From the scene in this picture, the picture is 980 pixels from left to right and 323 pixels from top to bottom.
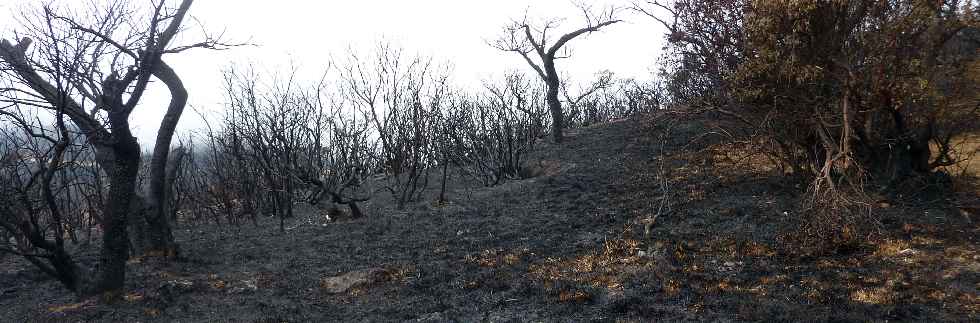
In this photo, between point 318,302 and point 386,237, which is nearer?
point 318,302

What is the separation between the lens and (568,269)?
739cm

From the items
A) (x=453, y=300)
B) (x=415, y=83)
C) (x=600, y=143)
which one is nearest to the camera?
(x=453, y=300)

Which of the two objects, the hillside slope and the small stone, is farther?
the small stone

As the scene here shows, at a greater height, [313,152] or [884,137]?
[313,152]

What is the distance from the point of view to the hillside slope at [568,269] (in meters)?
5.78

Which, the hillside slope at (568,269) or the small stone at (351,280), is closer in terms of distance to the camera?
the hillside slope at (568,269)

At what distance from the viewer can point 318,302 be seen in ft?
22.1

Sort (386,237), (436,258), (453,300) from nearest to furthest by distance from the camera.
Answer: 1. (453,300)
2. (436,258)
3. (386,237)

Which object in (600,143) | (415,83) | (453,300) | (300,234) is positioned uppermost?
(415,83)

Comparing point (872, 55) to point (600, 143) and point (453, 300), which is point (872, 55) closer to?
point (453, 300)

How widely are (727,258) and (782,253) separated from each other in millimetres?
583

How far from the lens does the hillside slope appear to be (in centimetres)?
578

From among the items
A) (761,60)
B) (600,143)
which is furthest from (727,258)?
(600,143)

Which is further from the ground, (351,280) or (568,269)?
(351,280)
